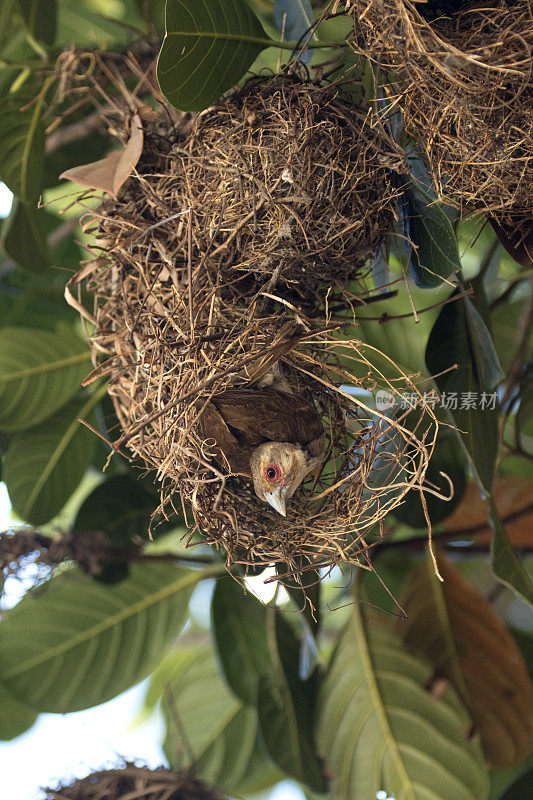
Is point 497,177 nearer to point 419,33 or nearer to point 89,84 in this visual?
point 419,33

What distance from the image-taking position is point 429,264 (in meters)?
0.76

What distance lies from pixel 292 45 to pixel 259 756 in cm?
127

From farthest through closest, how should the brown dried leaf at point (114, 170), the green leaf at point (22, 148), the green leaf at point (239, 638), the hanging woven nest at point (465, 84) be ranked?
the green leaf at point (239, 638) → the green leaf at point (22, 148) → the brown dried leaf at point (114, 170) → the hanging woven nest at point (465, 84)

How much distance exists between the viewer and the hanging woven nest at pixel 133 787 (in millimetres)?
1068

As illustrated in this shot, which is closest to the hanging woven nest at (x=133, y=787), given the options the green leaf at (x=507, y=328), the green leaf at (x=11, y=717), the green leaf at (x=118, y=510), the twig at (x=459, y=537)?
the green leaf at (x=11, y=717)

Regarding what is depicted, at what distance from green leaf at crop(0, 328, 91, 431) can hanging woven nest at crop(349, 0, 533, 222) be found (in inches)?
28.6

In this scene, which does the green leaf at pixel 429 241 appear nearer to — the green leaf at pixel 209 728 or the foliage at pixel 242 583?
the foliage at pixel 242 583

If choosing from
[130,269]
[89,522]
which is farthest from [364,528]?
[89,522]

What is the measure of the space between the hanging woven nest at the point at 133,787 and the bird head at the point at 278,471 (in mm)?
651

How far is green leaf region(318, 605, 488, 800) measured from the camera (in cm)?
106

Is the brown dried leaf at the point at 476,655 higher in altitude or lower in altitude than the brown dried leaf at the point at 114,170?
lower

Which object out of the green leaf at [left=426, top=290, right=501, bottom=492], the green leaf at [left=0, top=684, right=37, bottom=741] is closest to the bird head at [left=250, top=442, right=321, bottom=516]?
the green leaf at [left=426, top=290, right=501, bottom=492]

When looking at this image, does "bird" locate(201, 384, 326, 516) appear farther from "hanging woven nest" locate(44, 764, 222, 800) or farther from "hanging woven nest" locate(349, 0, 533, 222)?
"hanging woven nest" locate(44, 764, 222, 800)

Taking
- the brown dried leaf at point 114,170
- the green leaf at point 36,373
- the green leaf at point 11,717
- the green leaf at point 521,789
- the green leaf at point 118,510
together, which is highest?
the brown dried leaf at point 114,170
